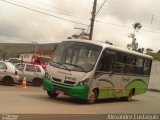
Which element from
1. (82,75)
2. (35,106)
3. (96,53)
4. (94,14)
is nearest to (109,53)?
(96,53)

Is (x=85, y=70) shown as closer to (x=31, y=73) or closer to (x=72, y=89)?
(x=72, y=89)

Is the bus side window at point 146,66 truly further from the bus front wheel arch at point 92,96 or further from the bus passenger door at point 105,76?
the bus front wheel arch at point 92,96

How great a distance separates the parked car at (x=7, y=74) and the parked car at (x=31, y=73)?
2629 millimetres

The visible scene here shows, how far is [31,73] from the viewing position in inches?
1187

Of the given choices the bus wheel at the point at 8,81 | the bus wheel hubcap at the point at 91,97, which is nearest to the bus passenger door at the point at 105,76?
the bus wheel hubcap at the point at 91,97

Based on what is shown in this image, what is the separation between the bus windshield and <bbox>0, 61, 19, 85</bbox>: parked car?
271 inches

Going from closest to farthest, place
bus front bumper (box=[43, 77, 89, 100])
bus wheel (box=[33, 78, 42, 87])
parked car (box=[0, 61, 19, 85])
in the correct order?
1. bus front bumper (box=[43, 77, 89, 100])
2. parked car (box=[0, 61, 19, 85])
3. bus wheel (box=[33, 78, 42, 87])

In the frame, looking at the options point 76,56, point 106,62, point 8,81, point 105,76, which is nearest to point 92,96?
point 105,76

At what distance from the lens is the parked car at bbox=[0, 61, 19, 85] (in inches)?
1038

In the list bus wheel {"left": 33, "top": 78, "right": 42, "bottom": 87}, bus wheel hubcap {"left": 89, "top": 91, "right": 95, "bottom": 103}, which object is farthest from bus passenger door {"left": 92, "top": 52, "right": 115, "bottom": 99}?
bus wheel {"left": 33, "top": 78, "right": 42, "bottom": 87}

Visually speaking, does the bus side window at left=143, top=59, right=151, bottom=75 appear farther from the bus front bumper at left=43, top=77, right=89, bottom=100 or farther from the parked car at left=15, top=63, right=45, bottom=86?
the bus front bumper at left=43, top=77, right=89, bottom=100

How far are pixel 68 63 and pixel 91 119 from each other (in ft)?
18.9

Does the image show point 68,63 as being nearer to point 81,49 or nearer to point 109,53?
point 81,49

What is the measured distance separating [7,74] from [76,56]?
816cm
